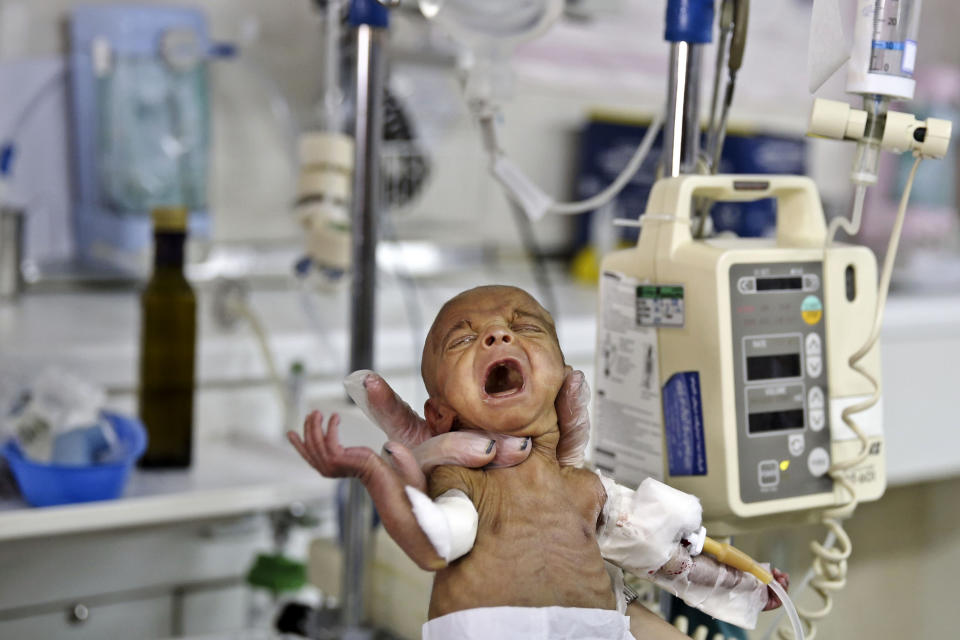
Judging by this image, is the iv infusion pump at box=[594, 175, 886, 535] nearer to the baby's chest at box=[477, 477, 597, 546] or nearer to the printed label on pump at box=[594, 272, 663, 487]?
the printed label on pump at box=[594, 272, 663, 487]

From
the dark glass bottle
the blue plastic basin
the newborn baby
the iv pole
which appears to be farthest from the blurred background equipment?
the newborn baby

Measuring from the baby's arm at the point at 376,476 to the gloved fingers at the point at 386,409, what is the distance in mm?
60

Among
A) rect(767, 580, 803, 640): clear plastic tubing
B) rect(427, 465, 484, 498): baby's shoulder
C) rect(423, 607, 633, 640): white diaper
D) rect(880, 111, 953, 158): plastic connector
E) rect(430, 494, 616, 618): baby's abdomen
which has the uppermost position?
rect(880, 111, 953, 158): plastic connector

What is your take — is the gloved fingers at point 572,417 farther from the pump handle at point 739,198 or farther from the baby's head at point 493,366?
the pump handle at point 739,198

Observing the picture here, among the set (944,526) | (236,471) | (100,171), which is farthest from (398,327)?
(944,526)

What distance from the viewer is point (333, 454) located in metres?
0.44

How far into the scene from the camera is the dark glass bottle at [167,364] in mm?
1149

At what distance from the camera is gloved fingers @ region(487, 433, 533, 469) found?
1.59 feet

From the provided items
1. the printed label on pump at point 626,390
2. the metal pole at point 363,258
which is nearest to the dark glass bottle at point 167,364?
the metal pole at point 363,258

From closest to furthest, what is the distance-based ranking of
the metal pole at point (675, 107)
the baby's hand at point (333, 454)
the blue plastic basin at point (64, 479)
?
the baby's hand at point (333, 454), the metal pole at point (675, 107), the blue plastic basin at point (64, 479)

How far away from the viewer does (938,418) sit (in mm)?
1813

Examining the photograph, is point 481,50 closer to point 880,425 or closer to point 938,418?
point 880,425

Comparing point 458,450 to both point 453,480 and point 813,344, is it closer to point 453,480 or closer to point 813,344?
point 453,480

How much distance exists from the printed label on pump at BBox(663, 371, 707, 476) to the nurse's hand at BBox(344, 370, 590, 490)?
0.10 metres
